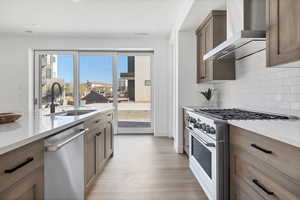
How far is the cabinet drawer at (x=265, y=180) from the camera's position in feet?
3.46

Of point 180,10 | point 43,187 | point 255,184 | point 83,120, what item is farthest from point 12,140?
point 180,10

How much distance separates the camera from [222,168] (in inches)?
74.4

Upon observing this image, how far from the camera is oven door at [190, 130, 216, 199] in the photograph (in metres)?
2.01

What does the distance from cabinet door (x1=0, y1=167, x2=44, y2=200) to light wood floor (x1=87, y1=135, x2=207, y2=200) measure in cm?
121

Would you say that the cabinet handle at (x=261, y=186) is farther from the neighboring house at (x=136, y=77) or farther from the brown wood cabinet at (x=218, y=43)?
the neighboring house at (x=136, y=77)

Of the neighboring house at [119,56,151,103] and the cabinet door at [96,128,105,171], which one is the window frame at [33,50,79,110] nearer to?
the neighboring house at [119,56,151,103]

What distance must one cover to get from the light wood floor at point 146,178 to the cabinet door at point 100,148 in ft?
0.66

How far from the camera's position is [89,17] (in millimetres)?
4516

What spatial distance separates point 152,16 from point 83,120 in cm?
294

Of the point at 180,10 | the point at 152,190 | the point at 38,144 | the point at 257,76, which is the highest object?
the point at 180,10

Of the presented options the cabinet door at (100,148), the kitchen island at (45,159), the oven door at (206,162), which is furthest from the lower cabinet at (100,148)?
the oven door at (206,162)

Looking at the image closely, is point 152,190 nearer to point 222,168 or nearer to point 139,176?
point 139,176

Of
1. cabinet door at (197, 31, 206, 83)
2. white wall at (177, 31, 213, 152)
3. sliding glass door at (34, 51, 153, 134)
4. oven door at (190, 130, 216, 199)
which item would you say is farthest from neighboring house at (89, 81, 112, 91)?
oven door at (190, 130, 216, 199)

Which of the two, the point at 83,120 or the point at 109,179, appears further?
the point at 109,179
